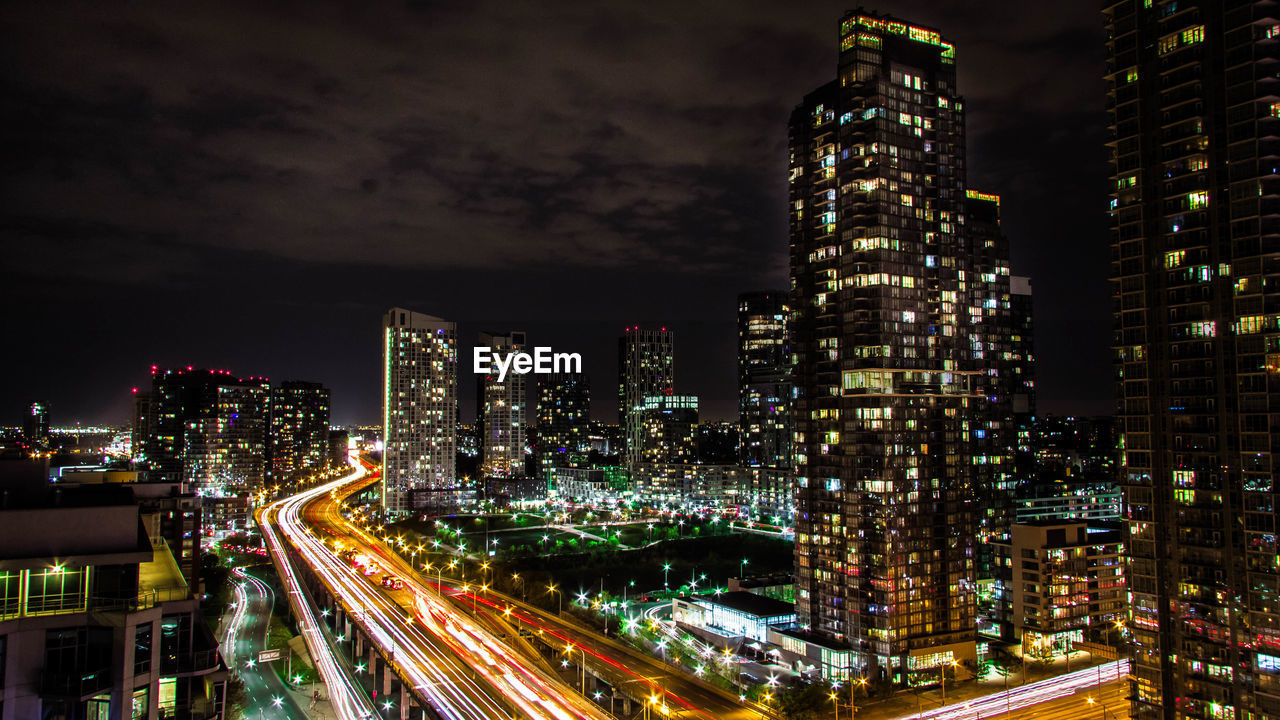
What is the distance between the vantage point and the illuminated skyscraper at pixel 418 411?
185000 millimetres

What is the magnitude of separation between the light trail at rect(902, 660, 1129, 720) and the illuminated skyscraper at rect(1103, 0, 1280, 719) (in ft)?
37.7

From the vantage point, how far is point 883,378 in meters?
76.1

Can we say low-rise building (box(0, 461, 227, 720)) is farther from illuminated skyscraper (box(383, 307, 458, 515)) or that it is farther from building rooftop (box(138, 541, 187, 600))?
illuminated skyscraper (box(383, 307, 458, 515))

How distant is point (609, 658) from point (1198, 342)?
4725 cm

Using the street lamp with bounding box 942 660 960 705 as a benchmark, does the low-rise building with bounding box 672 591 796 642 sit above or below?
above

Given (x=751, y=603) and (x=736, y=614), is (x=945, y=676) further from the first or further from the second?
(x=751, y=603)

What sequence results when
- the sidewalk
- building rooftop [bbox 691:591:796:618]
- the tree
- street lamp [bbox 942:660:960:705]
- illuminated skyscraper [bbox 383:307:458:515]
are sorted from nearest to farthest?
the tree < the sidewalk < street lamp [bbox 942:660:960:705] < building rooftop [bbox 691:591:796:618] < illuminated skyscraper [bbox 383:307:458:515]

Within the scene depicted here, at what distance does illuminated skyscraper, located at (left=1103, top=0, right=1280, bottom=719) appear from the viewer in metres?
47.2

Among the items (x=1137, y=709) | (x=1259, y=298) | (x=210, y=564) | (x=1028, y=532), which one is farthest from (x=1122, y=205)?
(x=210, y=564)

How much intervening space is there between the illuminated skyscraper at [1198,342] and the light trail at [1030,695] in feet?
37.7

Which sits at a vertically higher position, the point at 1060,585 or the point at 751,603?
the point at 1060,585

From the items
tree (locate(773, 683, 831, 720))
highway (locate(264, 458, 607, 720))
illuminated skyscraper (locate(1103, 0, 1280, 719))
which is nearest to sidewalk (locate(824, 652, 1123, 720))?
tree (locate(773, 683, 831, 720))

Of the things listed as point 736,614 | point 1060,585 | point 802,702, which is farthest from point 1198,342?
point 736,614

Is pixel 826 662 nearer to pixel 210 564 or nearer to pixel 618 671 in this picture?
pixel 618 671
